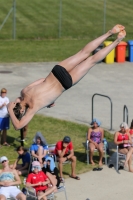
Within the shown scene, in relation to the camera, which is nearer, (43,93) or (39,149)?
(43,93)

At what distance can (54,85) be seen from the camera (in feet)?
34.3

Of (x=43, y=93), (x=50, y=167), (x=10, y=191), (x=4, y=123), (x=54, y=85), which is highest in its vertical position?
(x=54, y=85)

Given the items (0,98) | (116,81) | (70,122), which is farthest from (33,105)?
(116,81)

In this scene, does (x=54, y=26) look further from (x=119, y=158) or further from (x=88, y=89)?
(x=119, y=158)

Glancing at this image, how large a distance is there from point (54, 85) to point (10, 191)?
3.01 meters

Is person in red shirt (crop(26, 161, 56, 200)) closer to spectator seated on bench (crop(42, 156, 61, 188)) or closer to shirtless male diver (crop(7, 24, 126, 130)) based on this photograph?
spectator seated on bench (crop(42, 156, 61, 188))

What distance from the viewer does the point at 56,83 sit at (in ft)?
34.3

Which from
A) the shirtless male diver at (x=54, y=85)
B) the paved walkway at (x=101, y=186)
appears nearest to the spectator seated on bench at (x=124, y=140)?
the paved walkway at (x=101, y=186)

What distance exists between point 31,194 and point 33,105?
298 centimetres

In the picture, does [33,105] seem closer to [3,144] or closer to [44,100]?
[44,100]

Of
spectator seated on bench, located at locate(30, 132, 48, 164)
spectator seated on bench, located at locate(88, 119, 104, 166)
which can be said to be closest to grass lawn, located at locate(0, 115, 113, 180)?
spectator seated on bench, located at locate(88, 119, 104, 166)

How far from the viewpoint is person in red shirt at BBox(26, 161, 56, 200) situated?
40.9 ft

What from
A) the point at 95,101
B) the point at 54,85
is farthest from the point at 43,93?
the point at 95,101

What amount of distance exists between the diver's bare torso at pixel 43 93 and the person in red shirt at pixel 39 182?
103 inches
